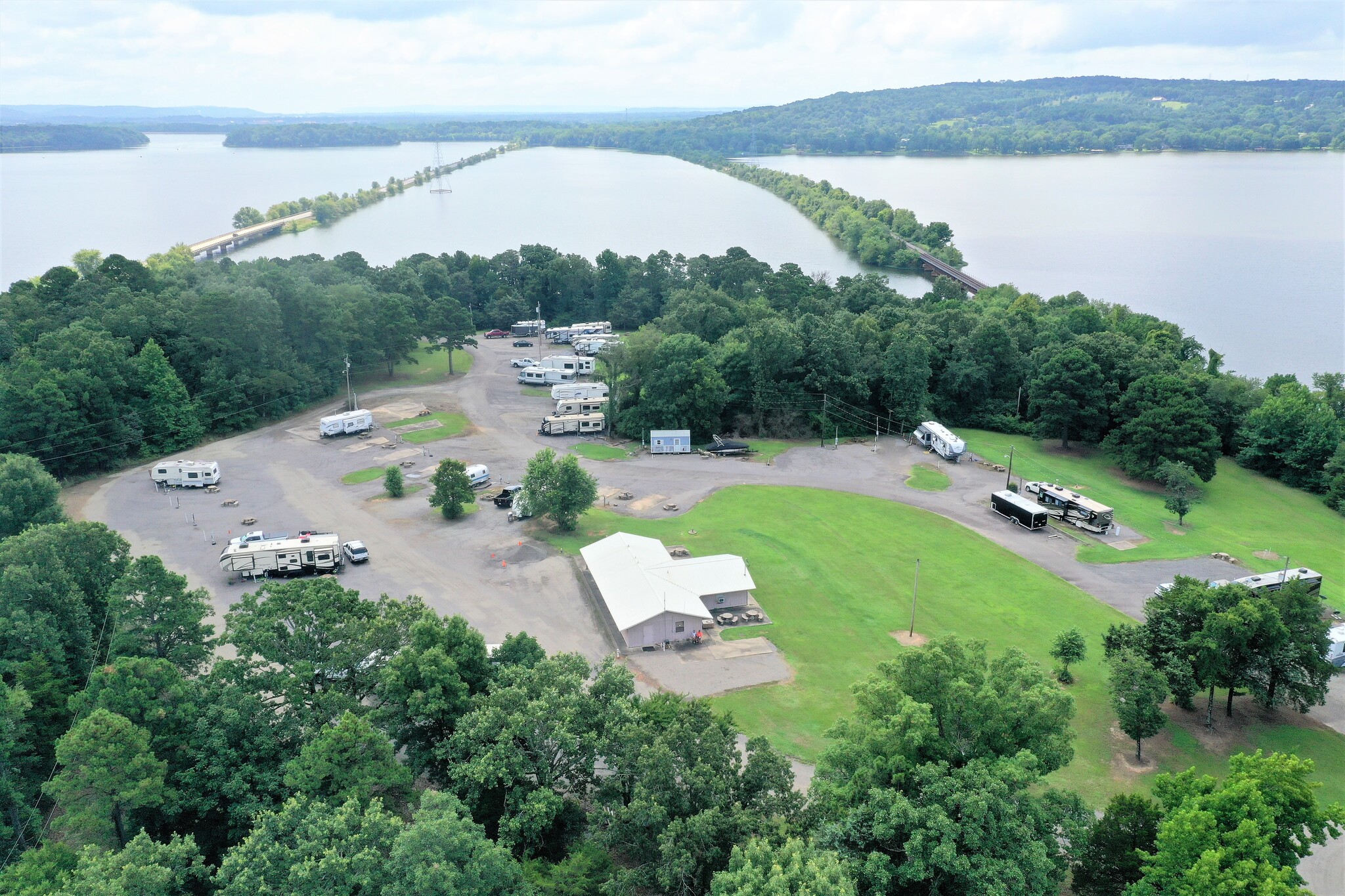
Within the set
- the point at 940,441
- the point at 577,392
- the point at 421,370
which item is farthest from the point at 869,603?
the point at 421,370

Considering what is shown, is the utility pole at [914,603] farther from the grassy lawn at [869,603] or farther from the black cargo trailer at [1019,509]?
the black cargo trailer at [1019,509]

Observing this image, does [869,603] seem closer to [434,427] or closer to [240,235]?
[434,427]

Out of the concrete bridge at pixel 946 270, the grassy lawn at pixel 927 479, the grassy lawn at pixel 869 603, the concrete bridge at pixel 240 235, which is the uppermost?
the concrete bridge at pixel 946 270

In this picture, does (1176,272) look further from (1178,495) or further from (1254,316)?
(1178,495)

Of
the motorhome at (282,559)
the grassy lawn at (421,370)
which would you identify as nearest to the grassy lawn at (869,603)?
the motorhome at (282,559)

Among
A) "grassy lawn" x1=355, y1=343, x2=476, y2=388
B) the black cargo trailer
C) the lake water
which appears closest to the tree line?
the black cargo trailer

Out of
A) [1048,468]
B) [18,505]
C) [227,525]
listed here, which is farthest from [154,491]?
[1048,468]

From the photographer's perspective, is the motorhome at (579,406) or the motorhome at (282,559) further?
the motorhome at (579,406)
